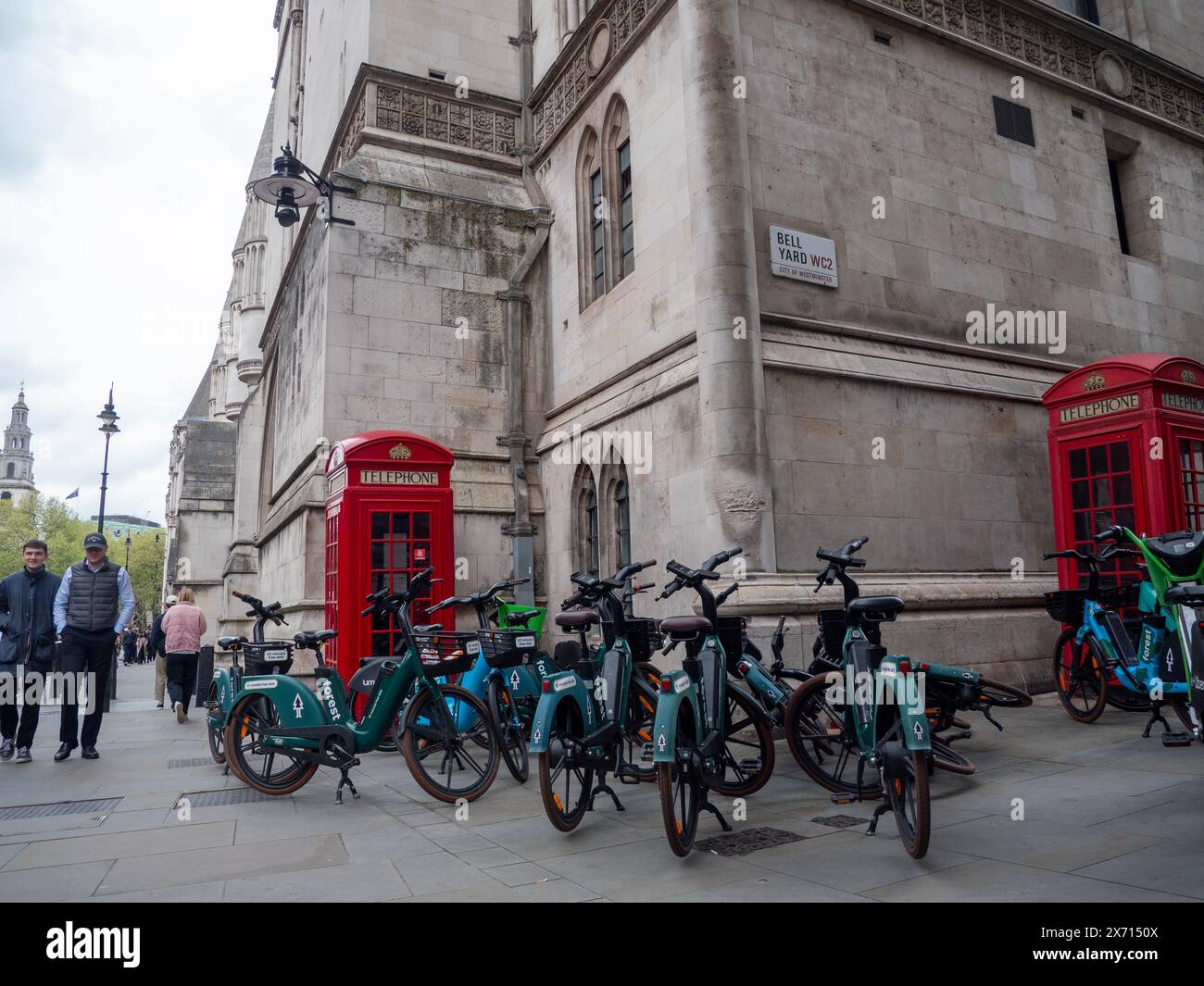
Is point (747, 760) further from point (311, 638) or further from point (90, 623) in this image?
point (90, 623)

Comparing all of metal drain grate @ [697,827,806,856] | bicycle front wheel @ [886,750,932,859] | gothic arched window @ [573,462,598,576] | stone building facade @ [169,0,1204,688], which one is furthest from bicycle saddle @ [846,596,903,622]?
gothic arched window @ [573,462,598,576]

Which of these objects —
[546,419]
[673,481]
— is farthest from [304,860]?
[546,419]

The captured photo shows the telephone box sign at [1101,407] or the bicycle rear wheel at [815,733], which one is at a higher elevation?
the telephone box sign at [1101,407]

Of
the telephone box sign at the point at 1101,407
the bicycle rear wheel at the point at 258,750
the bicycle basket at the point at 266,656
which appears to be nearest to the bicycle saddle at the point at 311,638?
the bicycle basket at the point at 266,656

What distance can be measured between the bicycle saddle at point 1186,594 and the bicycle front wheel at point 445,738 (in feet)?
14.4

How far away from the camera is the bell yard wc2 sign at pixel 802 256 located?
946cm

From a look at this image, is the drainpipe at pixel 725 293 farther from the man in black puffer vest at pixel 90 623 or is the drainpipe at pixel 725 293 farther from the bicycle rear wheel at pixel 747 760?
the man in black puffer vest at pixel 90 623

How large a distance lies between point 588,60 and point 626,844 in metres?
11.5

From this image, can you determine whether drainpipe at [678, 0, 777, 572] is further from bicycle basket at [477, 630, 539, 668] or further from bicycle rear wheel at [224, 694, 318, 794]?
bicycle rear wheel at [224, 694, 318, 794]

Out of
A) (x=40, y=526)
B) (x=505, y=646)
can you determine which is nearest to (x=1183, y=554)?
(x=505, y=646)

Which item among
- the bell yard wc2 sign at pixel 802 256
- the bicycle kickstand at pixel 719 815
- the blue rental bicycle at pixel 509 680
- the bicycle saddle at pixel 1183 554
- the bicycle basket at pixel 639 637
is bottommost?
the bicycle kickstand at pixel 719 815

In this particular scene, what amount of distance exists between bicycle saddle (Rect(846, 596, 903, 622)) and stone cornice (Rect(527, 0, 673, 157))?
27.1ft

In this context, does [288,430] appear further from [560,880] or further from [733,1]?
[560,880]

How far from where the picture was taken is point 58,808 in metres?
6.12
